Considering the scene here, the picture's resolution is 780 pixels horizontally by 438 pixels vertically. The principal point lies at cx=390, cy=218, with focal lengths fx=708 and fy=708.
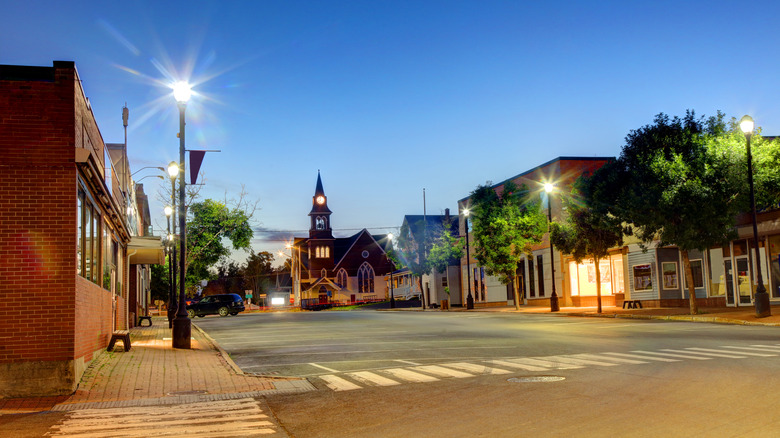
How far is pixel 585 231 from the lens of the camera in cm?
3644

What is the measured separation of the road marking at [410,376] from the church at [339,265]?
92866mm

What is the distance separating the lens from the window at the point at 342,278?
11006 cm

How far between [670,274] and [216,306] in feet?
114

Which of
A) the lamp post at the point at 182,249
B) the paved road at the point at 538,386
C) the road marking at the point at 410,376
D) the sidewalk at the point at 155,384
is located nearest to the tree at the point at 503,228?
the paved road at the point at 538,386

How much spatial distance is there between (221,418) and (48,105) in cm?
635

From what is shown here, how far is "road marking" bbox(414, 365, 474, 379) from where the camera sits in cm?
1240

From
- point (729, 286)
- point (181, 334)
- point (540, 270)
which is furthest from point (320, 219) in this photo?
point (181, 334)

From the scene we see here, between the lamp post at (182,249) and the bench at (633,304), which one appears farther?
the bench at (633,304)

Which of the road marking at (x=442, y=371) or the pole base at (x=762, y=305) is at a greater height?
the pole base at (x=762, y=305)

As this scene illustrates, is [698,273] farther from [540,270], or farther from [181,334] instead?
[181,334]

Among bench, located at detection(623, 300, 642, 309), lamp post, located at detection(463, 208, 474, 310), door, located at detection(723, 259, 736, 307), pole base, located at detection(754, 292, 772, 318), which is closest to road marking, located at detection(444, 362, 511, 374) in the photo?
pole base, located at detection(754, 292, 772, 318)

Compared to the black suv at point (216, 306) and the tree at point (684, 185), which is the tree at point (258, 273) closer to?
the black suv at point (216, 306)

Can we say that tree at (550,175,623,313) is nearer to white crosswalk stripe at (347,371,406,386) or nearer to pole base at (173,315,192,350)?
pole base at (173,315,192,350)

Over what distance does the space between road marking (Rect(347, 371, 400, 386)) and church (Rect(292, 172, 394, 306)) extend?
93.1m
